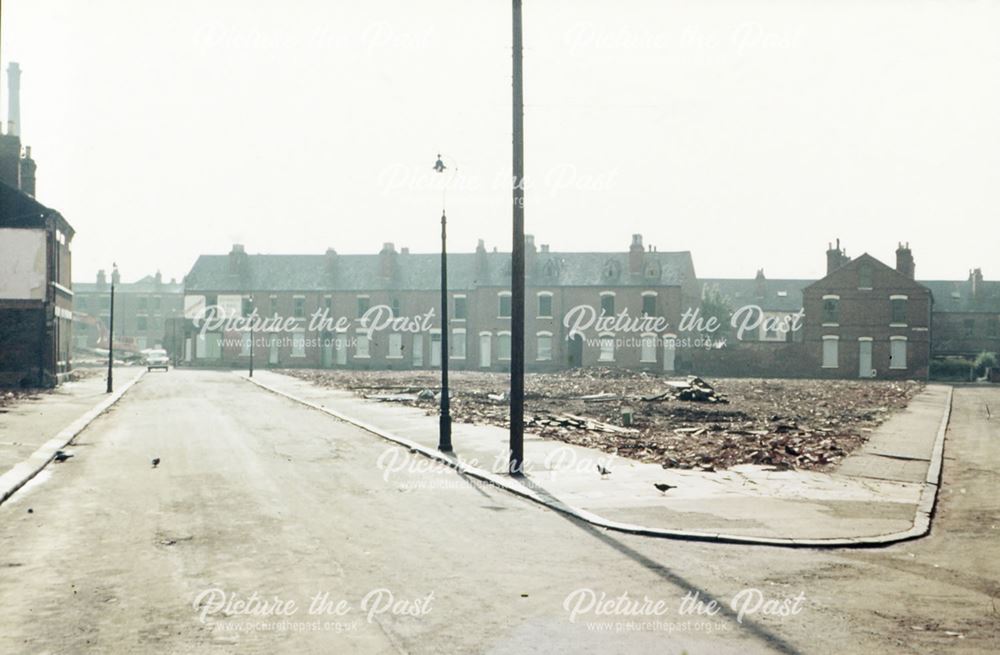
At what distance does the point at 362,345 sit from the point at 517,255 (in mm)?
58317

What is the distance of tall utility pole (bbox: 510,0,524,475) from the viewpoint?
13961 millimetres

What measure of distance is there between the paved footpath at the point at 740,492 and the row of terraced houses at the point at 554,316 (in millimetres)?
39644

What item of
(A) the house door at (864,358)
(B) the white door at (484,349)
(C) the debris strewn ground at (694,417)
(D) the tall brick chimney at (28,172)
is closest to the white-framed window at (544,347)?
(B) the white door at (484,349)

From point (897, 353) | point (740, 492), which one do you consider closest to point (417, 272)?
point (897, 353)

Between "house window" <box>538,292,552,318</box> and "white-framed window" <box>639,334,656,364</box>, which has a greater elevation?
"house window" <box>538,292,552,318</box>

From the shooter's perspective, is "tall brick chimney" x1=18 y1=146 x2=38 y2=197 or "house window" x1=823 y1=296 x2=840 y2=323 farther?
"house window" x1=823 y1=296 x2=840 y2=323

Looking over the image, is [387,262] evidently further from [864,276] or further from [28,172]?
[864,276]

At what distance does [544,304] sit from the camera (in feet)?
217

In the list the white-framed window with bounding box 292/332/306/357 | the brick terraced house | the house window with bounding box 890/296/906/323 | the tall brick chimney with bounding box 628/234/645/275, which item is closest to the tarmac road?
the house window with bounding box 890/296/906/323

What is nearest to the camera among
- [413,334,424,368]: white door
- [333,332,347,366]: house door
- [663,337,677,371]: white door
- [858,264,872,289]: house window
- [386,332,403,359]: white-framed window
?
[858,264,872,289]: house window

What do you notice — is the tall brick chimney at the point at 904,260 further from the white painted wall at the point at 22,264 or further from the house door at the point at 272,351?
the white painted wall at the point at 22,264

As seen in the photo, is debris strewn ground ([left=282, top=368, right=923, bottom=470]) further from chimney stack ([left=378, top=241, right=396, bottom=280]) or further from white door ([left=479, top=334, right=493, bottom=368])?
chimney stack ([left=378, top=241, right=396, bottom=280])

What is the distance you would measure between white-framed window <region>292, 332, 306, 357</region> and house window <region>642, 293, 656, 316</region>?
2815 cm

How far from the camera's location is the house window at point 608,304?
65.6 meters
